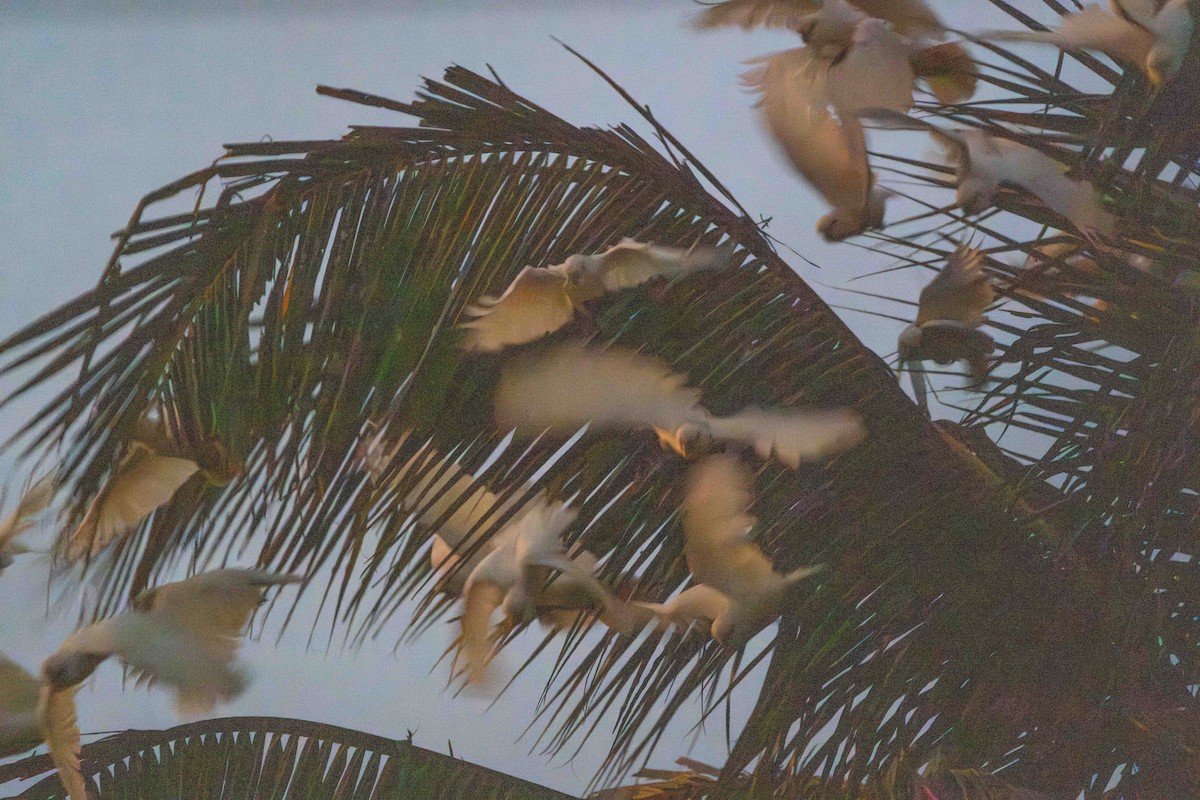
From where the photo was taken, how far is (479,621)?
1.93 ft

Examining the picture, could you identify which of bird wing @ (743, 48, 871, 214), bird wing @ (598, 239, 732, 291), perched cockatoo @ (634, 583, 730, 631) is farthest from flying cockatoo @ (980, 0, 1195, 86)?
perched cockatoo @ (634, 583, 730, 631)

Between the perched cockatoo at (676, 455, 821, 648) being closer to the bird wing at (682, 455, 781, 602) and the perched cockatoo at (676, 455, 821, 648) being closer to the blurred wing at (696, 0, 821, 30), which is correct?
the bird wing at (682, 455, 781, 602)

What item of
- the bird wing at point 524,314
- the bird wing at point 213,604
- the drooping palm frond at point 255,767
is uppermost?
the bird wing at point 524,314

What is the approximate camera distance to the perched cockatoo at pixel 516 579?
1.90 ft

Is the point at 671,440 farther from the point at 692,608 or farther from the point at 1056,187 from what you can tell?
the point at 1056,187

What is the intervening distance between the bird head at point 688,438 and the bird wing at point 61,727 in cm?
40

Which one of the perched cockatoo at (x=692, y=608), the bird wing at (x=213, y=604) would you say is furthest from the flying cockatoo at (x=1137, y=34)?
the bird wing at (x=213, y=604)

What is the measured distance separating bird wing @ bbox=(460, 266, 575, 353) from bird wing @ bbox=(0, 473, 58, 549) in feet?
1.03

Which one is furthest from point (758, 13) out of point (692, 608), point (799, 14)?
point (692, 608)

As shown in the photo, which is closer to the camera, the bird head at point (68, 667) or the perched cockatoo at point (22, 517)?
the bird head at point (68, 667)

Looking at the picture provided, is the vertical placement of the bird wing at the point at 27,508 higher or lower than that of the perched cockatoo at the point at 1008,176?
lower

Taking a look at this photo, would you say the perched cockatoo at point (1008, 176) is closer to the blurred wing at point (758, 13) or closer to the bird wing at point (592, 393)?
the blurred wing at point (758, 13)

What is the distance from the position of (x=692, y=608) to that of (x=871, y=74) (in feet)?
1.11

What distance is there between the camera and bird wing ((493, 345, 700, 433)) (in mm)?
613
